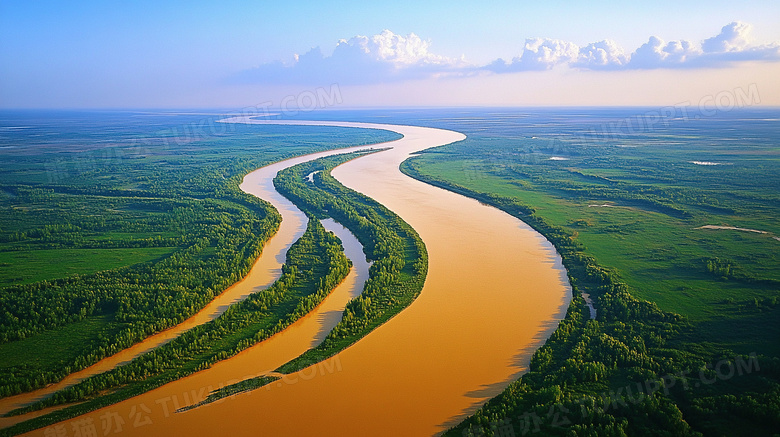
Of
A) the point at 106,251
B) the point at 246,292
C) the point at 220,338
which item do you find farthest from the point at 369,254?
the point at 106,251

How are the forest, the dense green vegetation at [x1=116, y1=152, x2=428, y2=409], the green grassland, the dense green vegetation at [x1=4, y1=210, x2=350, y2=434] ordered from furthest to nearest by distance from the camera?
the green grassland
the dense green vegetation at [x1=116, y1=152, x2=428, y2=409]
the forest
the dense green vegetation at [x1=4, y1=210, x2=350, y2=434]

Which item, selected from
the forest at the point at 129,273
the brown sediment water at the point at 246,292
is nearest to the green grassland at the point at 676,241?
the brown sediment water at the point at 246,292

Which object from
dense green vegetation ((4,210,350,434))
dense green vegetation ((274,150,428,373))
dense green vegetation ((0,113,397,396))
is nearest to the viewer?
dense green vegetation ((4,210,350,434))

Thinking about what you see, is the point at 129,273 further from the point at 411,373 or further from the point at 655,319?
the point at 655,319

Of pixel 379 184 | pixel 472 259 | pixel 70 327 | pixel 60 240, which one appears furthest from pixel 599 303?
pixel 379 184

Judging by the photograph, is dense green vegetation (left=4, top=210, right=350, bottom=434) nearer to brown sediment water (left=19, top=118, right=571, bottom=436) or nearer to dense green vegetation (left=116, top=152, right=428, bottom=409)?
brown sediment water (left=19, top=118, right=571, bottom=436)

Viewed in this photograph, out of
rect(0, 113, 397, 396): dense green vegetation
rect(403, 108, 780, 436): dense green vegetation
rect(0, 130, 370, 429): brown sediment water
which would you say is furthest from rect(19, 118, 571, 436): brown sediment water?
rect(0, 113, 397, 396): dense green vegetation
